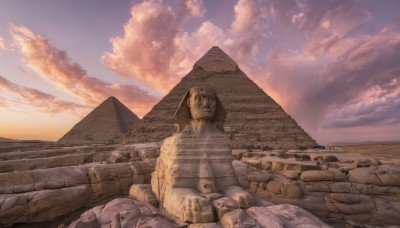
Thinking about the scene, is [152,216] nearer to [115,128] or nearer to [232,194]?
[232,194]

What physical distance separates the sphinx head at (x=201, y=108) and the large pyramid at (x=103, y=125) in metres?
41.4

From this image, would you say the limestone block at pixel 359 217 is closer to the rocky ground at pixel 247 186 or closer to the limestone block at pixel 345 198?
the rocky ground at pixel 247 186

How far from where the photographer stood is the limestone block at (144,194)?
3.59 m

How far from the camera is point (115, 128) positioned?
43.9 metres

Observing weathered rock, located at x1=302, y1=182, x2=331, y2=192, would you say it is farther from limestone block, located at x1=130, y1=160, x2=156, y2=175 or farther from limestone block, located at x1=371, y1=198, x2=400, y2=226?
limestone block, located at x1=130, y1=160, x2=156, y2=175

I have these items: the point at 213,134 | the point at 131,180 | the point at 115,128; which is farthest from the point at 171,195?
the point at 115,128

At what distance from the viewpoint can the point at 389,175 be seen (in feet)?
19.3

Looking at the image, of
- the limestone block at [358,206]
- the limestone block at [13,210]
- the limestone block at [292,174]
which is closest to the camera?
the limestone block at [13,210]

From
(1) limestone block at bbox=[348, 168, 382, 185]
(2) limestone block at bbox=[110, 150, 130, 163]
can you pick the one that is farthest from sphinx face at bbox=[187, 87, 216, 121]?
(2) limestone block at bbox=[110, 150, 130, 163]

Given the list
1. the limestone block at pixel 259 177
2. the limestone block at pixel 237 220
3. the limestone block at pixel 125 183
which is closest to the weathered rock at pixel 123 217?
the limestone block at pixel 237 220

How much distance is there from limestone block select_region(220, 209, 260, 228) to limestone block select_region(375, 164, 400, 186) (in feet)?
16.6

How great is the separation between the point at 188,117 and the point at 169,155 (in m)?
0.62

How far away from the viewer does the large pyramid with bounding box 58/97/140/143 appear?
43.8 m

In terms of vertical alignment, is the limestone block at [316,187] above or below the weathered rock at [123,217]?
below
